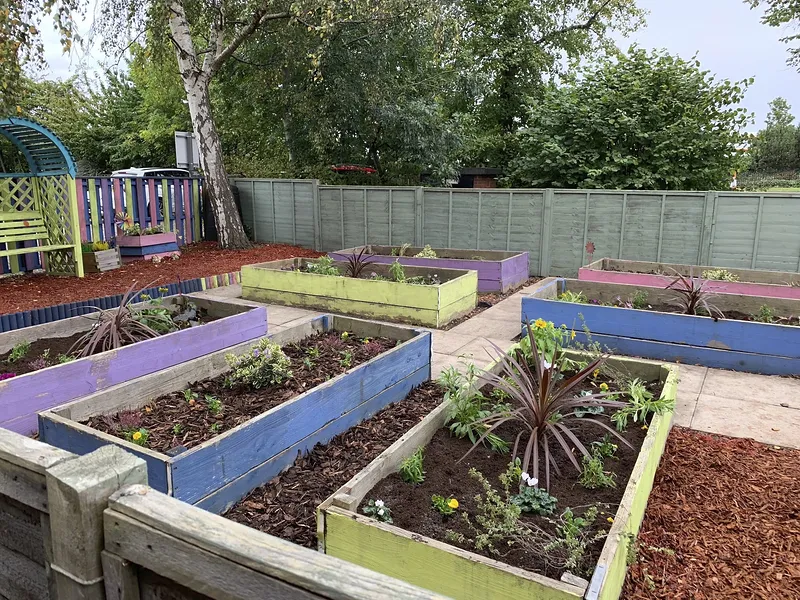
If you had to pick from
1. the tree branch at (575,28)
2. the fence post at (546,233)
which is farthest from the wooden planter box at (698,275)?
the tree branch at (575,28)

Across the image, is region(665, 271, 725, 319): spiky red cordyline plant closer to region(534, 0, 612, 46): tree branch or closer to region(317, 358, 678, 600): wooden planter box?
region(317, 358, 678, 600): wooden planter box

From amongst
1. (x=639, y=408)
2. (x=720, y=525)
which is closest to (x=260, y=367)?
(x=639, y=408)

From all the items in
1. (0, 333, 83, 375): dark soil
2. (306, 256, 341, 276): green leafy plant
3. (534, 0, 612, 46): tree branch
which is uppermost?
(534, 0, 612, 46): tree branch

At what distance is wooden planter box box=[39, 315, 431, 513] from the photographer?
2.71 meters

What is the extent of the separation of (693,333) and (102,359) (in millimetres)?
5193

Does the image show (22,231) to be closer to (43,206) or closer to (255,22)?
(43,206)

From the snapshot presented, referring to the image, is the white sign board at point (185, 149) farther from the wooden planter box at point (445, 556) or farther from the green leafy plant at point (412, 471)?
the wooden planter box at point (445, 556)

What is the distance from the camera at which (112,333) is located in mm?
4516

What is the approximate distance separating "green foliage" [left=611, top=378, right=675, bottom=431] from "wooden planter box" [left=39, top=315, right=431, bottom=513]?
1610mm

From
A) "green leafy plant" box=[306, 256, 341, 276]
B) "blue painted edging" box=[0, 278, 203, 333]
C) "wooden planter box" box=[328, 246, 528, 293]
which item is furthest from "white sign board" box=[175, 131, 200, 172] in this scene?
Result: "blue painted edging" box=[0, 278, 203, 333]

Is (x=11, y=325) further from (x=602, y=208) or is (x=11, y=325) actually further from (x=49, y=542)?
(x=602, y=208)

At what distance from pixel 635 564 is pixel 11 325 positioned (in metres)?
5.69

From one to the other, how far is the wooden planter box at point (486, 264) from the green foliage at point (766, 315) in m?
3.59

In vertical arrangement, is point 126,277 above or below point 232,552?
below
